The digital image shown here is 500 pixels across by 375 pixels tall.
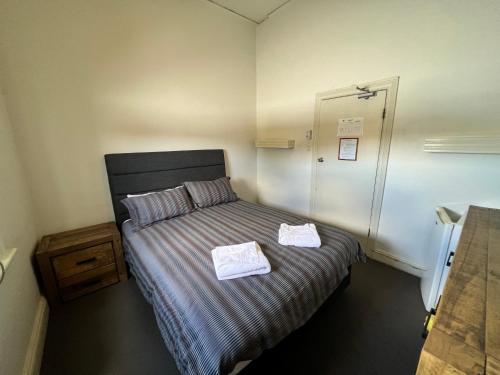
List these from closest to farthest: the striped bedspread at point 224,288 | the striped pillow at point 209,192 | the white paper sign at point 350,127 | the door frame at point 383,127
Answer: the striped bedspread at point 224,288 < the door frame at point 383,127 < the white paper sign at point 350,127 < the striped pillow at point 209,192

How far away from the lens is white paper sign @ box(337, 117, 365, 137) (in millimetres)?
2318

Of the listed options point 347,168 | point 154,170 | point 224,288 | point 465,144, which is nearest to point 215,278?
point 224,288

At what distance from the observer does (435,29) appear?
1.72 m

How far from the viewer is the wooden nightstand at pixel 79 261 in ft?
5.62

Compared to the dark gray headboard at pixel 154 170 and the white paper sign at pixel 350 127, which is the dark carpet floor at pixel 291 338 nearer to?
the dark gray headboard at pixel 154 170

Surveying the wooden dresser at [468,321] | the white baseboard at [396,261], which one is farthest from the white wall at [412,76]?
the wooden dresser at [468,321]

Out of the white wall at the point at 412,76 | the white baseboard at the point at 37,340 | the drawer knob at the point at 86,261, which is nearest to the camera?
the white baseboard at the point at 37,340

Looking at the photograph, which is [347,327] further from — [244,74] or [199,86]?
[244,74]

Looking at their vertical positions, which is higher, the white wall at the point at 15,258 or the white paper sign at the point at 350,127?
the white paper sign at the point at 350,127

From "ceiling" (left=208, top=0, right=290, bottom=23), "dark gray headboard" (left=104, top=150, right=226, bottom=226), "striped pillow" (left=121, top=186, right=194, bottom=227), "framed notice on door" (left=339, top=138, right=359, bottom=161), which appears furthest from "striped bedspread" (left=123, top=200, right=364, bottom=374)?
"ceiling" (left=208, top=0, right=290, bottom=23)

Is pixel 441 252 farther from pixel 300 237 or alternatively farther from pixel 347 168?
pixel 347 168

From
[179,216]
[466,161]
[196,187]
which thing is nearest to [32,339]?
[179,216]

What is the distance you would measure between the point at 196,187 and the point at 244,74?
194 cm

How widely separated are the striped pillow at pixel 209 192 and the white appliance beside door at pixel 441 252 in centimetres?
211
